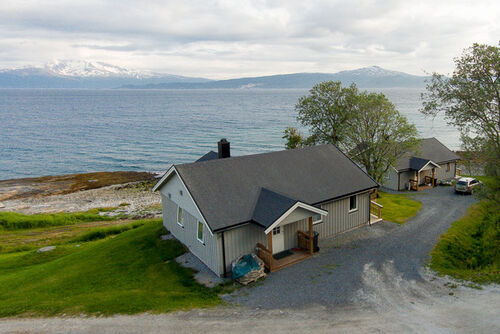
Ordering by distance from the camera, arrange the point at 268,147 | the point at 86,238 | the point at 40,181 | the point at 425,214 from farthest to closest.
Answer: the point at 268,147 → the point at 40,181 → the point at 86,238 → the point at 425,214

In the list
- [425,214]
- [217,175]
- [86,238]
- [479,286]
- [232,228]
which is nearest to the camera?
[479,286]

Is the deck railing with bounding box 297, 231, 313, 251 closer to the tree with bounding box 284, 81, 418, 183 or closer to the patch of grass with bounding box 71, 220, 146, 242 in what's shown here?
the tree with bounding box 284, 81, 418, 183

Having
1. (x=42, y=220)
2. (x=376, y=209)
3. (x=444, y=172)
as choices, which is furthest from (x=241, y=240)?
(x=444, y=172)

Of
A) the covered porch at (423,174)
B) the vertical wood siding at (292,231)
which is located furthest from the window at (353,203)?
the covered porch at (423,174)

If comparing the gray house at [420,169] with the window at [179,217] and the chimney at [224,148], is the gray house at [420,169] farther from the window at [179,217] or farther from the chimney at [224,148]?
the window at [179,217]

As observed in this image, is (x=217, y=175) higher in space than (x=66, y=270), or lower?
higher

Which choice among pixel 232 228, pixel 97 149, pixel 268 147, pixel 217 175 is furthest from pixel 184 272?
pixel 97 149

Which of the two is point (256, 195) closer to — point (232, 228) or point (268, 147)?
point (232, 228)
